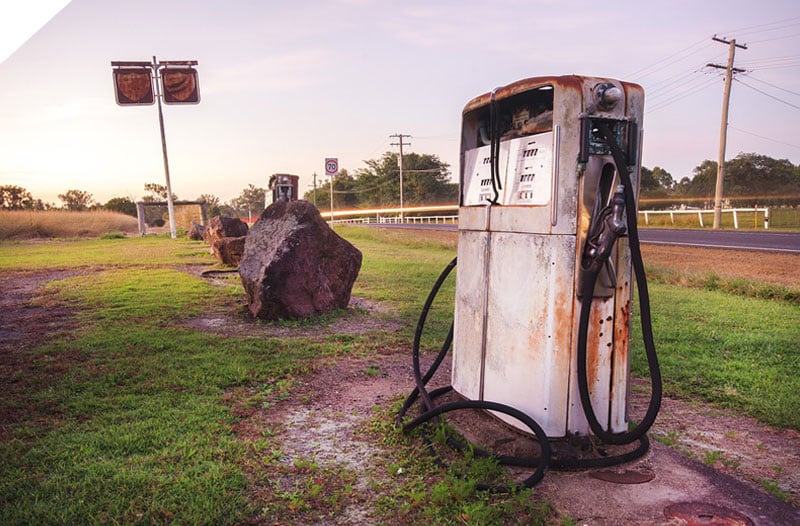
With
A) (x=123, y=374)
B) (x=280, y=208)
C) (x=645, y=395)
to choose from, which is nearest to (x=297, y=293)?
(x=280, y=208)

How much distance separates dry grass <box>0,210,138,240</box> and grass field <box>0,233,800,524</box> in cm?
1898

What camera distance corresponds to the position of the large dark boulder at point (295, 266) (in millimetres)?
6029

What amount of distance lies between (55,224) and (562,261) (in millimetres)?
27973

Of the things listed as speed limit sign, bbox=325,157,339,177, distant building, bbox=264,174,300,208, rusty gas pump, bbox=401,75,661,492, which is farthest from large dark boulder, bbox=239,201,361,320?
speed limit sign, bbox=325,157,339,177

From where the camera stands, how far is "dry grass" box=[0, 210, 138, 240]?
73.9 ft

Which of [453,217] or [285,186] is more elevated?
[285,186]

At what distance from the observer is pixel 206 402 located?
3.53 meters

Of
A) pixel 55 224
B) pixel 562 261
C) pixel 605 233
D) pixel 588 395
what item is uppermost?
pixel 605 233

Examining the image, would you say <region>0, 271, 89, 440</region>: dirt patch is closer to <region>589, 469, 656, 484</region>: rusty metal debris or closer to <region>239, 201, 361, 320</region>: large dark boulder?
<region>239, 201, 361, 320</region>: large dark boulder

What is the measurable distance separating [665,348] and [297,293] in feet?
13.4

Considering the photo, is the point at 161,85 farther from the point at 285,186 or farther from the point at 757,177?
the point at 757,177

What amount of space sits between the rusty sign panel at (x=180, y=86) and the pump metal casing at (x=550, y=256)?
24.9 meters

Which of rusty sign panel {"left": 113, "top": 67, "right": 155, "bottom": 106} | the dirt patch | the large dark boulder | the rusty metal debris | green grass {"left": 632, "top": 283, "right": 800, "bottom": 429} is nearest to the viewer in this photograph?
the rusty metal debris

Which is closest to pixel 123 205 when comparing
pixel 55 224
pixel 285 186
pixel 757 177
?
pixel 55 224
